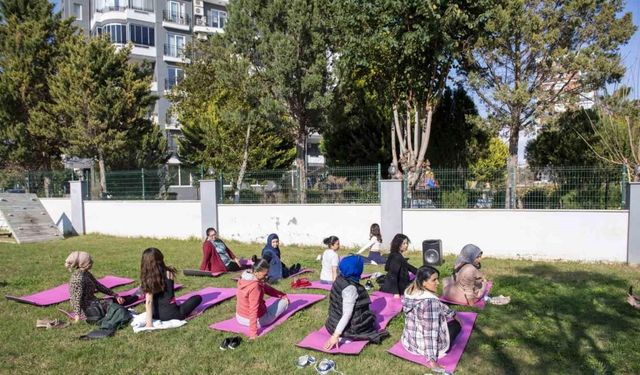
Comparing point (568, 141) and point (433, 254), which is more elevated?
point (568, 141)

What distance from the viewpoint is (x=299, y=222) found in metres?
14.7

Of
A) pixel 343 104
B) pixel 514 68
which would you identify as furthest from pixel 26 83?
pixel 514 68

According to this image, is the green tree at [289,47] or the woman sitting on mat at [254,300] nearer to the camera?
the woman sitting on mat at [254,300]

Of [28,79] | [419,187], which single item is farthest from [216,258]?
[28,79]

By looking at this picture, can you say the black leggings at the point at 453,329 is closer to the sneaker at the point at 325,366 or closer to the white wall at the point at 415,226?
the sneaker at the point at 325,366

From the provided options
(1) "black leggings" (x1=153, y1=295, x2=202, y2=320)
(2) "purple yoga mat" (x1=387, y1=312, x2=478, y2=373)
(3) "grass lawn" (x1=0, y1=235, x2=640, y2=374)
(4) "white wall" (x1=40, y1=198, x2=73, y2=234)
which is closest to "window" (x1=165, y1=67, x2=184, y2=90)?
(4) "white wall" (x1=40, y1=198, x2=73, y2=234)

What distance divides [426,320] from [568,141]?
1367cm

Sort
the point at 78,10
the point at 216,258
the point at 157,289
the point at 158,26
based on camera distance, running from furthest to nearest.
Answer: the point at 78,10, the point at 158,26, the point at 216,258, the point at 157,289

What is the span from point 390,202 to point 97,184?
11.8m

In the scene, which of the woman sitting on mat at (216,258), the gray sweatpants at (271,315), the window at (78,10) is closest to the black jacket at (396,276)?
the gray sweatpants at (271,315)

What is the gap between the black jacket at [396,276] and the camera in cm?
815

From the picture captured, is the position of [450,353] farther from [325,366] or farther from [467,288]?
[467,288]

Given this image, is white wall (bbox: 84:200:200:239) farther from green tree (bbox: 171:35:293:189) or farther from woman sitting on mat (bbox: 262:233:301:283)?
woman sitting on mat (bbox: 262:233:301:283)

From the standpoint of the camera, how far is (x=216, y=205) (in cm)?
1570
